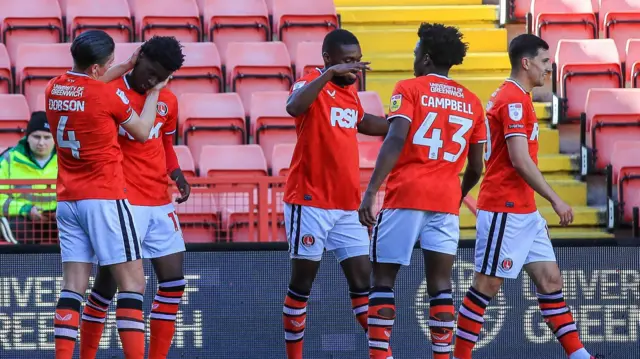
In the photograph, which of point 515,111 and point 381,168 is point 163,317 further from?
point 515,111

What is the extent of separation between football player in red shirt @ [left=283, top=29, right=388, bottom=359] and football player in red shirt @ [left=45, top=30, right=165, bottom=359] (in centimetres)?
92

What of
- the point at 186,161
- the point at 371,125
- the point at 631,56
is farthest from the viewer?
the point at 631,56

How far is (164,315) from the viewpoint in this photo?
6293 millimetres

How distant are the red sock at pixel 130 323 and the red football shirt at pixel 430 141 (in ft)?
4.76

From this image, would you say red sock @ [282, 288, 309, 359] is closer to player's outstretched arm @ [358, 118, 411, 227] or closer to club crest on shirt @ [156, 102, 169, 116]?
player's outstretched arm @ [358, 118, 411, 227]

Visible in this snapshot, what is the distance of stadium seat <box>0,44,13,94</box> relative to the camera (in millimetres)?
10539

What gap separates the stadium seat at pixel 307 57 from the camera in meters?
10.7

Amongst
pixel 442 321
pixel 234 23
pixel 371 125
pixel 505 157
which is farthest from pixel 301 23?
pixel 442 321

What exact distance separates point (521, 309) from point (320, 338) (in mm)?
1371

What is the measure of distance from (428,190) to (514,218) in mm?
672

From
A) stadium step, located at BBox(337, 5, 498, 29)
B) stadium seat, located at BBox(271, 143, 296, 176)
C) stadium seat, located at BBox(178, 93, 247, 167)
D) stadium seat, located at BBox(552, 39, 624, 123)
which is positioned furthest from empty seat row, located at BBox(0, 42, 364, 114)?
stadium seat, located at BBox(552, 39, 624, 123)

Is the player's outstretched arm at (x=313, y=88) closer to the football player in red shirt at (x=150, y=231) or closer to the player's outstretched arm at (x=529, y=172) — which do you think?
the football player in red shirt at (x=150, y=231)

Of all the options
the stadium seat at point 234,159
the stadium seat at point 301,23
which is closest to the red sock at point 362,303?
the stadium seat at point 234,159

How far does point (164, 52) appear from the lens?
6.02 meters
